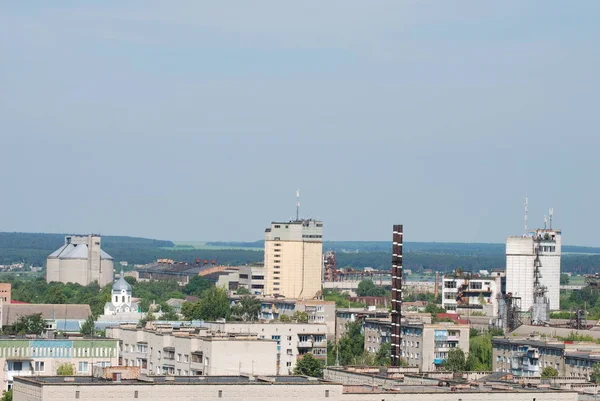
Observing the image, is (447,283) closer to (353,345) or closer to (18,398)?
(353,345)

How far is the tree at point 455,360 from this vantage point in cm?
11010

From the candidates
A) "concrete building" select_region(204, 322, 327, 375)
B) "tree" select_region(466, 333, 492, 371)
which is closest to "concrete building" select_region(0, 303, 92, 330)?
"concrete building" select_region(204, 322, 327, 375)

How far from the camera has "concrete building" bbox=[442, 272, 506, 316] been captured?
595ft

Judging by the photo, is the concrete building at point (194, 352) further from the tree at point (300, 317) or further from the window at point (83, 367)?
the tree at point (300, 317)

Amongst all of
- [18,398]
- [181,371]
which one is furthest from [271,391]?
[181,371]

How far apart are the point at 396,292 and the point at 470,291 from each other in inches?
3104

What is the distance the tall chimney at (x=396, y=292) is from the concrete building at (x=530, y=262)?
242 ft

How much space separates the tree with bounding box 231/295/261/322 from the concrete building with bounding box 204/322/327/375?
30198mm

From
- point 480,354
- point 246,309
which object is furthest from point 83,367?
point 246,309

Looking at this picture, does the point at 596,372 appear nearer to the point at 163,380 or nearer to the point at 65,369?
the point at 65,369

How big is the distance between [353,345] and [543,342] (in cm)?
2217

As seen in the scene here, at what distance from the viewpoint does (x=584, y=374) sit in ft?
331

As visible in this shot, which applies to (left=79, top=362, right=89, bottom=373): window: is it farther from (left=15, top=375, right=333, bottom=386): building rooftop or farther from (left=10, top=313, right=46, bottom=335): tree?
(left=10, top=313, right=46, bottom=335): tree

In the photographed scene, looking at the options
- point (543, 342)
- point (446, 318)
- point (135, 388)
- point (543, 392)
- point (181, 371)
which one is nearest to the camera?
point (135, 388)
